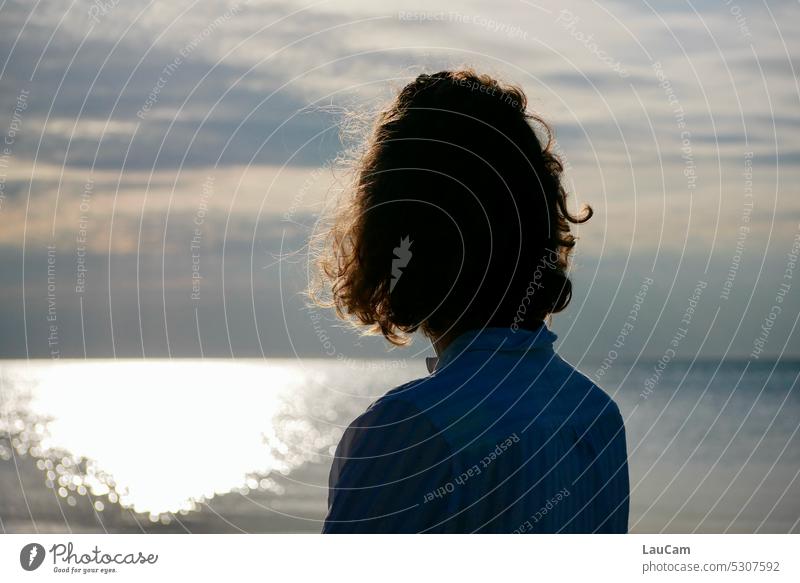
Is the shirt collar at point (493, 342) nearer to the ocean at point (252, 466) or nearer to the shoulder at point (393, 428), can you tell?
the shoulder at point (393, 428)

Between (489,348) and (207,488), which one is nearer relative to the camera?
(489,348)

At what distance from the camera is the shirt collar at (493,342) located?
186 centimetres

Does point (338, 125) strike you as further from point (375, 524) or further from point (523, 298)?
point (375, 524)

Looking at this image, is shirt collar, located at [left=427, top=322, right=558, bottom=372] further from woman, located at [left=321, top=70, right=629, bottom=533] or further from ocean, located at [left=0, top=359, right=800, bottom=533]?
ocean, located at [left=0, top=359, right=800, bottom=533]

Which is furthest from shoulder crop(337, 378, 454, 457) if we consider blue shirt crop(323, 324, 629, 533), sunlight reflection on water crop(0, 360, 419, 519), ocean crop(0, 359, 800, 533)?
sunlight reflection on water crop(0, 360, 419, 519)

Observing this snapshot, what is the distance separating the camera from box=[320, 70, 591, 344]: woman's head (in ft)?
6.38

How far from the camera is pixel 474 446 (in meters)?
1.69

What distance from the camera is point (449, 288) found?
196cm

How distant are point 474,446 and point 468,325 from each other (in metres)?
0.30

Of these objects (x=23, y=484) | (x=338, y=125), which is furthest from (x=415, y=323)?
(x=23, y=484)

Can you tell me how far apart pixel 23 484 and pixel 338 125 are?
1498cm

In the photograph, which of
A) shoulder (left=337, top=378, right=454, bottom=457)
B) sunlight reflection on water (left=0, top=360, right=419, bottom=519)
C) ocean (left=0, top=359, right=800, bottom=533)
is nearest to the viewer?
shoulder (left=337, top=378, right=454, bottom=457)

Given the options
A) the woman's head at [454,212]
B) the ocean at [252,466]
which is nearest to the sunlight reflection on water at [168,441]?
the ocean at [252,466]

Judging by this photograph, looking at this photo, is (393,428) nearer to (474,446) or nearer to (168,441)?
(474,446)
